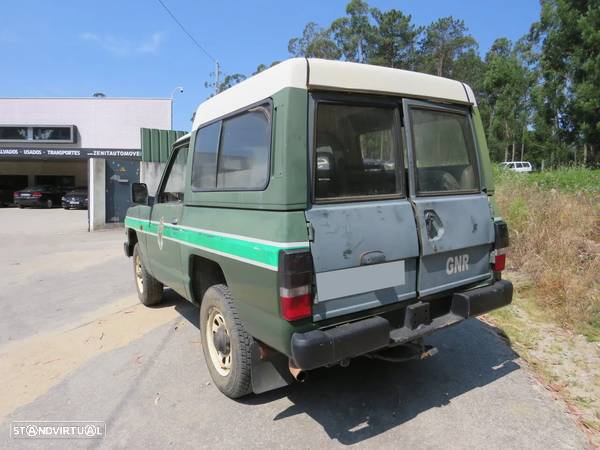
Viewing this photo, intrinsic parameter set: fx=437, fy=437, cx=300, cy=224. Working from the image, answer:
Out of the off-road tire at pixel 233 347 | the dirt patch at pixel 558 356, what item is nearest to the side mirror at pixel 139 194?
the off-road tire at pixel 233 347

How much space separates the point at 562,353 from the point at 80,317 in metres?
5.44

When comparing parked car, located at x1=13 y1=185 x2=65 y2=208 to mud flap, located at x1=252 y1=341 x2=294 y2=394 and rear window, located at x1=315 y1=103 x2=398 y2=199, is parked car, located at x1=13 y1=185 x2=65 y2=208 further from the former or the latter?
rear window, located at x1=315 y1=103 x2=398 y2=199

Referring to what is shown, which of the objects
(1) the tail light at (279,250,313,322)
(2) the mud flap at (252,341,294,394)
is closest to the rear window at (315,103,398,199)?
(1) the tail light at (279,250,313,322)

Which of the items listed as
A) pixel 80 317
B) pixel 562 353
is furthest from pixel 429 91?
pixel 80 317

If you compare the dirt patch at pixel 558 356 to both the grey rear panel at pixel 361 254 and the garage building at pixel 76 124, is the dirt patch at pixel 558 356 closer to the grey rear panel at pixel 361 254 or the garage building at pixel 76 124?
the grey rear panel at pixel 361 254

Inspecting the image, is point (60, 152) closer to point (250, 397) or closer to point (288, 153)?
point (250, 397)

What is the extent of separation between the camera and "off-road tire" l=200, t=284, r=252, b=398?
3.05m

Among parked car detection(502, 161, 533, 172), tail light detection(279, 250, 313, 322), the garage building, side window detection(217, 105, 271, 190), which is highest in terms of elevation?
the garage building

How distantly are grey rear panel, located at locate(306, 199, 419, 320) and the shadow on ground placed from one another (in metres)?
0.85

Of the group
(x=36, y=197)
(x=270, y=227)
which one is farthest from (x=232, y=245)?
(x=36, y=197)

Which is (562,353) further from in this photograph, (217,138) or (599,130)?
(599,130)

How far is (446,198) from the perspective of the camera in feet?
10.6

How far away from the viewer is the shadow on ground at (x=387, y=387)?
304 cm

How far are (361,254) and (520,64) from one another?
1769 inches
